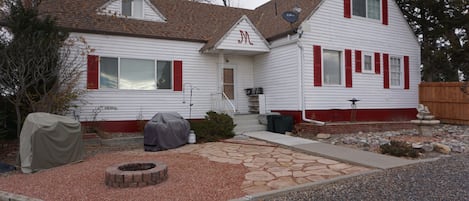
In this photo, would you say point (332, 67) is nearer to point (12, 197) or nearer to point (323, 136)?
point (323, 136)

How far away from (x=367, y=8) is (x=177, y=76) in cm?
847

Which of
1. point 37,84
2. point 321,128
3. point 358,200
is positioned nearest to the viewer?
point 358,200

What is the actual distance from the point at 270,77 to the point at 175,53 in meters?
3.92

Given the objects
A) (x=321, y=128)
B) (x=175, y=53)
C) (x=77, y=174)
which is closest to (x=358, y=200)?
(x=77, y=174)

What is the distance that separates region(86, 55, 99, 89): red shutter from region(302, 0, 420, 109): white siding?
24.3 feet

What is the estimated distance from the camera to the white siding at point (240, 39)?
11898 millimetres

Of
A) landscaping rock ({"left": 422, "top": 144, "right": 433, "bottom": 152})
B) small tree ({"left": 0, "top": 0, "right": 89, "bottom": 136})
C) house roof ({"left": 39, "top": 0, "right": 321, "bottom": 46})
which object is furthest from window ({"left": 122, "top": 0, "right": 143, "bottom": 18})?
landscaping rock ({"left": 422, "top": 144, "right": 433, "bottom": 152})

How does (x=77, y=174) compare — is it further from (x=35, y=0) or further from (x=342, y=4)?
(x=342, y=4)

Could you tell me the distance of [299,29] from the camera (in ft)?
37.7

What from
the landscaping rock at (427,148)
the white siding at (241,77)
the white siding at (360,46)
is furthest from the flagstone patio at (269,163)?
the white siding at (241,77)

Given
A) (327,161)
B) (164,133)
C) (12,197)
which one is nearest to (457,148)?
(327,161)

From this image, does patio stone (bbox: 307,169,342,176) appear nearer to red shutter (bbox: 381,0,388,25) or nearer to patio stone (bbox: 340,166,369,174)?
patio stone (bbox: 340,166,369,174)

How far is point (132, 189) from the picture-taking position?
17.1 ft

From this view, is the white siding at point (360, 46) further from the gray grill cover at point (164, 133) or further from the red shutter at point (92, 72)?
the red shutter at point (92, 72)
